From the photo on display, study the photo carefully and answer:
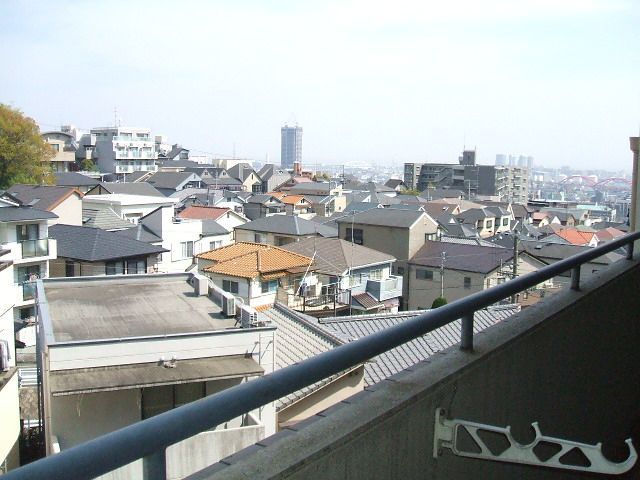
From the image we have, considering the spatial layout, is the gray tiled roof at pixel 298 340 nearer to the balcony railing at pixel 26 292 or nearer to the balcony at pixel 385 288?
the balcony railing at pixel 26 292

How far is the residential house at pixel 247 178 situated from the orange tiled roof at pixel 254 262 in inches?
1083

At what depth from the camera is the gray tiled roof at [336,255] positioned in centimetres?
1673

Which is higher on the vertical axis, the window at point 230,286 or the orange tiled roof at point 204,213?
the orange tiled roof at point 204,213

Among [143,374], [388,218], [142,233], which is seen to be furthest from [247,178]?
[143,374]

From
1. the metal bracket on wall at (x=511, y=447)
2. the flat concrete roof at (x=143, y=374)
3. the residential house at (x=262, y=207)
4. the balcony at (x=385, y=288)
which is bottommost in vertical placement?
the balcony at (x=385, y=288)

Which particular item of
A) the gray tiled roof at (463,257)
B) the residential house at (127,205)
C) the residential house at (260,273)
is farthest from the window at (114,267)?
the gray tiled roof at (463,257)

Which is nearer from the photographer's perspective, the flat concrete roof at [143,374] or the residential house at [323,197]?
the flat concrete roof at [143,374]

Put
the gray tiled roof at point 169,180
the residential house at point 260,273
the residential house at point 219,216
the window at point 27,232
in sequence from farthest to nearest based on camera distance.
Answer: the gray tiled roof at point 169,180, the residential house at point 219,216, the residential house at point 260,273, the window at point 27,232

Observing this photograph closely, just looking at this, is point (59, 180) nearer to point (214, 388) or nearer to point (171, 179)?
point (171, 179)

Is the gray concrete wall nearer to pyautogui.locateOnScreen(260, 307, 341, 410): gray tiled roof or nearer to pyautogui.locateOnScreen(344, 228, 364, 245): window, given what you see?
pyautogui.locateOnScreen(260, 307, 341, 410): gray tiled roof

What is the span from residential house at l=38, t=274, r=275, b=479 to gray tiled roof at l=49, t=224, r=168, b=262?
25.9 feet

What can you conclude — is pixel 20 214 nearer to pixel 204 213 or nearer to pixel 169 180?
pixel 204 213

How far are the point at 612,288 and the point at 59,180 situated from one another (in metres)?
29.9

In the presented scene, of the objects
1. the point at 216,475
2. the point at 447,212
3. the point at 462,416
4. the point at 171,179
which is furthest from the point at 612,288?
the point at 171,179
